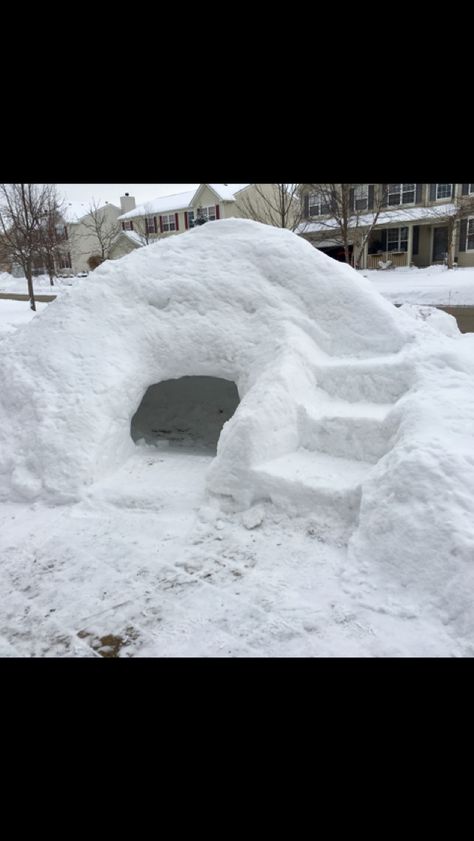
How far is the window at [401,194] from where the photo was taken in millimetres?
26008

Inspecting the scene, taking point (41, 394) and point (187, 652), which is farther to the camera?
point (41, 394)

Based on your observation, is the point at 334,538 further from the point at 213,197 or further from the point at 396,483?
the point at 213,197

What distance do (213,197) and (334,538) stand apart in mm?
29828

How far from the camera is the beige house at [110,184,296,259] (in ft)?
96.4

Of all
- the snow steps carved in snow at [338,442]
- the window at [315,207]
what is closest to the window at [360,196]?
the window at [315,207]

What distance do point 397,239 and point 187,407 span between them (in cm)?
2263

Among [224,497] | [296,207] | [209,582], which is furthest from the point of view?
[296,207]

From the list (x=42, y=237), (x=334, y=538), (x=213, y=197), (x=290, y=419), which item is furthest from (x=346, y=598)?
(x=213, y=197)

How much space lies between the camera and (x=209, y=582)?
13.8 ft

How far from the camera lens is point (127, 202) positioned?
127 ft

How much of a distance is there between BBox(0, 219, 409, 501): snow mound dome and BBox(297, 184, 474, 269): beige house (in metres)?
18.4

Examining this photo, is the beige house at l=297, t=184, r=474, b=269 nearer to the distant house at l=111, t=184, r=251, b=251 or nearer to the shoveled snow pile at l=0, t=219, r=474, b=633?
the distant house at l=111, t=184, r=251, b=251

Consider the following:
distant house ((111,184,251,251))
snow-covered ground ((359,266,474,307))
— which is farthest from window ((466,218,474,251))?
distant house ((111,184,251,251))

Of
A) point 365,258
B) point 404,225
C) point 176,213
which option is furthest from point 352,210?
point 176,213
